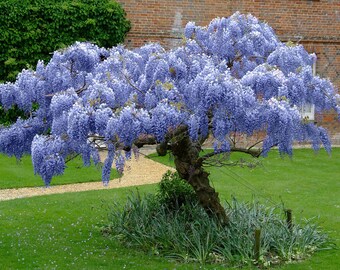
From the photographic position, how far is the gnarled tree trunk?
9100mm

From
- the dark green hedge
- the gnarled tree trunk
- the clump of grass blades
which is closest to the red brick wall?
the dark green hedge

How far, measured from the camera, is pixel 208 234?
9.48 m

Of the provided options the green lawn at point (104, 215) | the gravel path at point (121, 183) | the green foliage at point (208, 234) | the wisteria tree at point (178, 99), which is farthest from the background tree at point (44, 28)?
the wisteria tree at point (178, 99)

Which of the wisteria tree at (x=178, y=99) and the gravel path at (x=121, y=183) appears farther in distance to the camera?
the gravel path at (x=121, y=183)

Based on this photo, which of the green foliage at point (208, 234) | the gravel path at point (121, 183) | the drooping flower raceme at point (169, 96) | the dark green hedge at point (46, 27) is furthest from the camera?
the dark green hedge at point (46, 27)

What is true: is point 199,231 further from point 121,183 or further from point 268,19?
point 268,19

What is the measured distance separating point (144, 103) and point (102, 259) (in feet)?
8.08

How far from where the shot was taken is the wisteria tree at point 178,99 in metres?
7.47

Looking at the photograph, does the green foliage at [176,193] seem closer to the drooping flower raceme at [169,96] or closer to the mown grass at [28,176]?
the drooping flower raceme at [169,96]

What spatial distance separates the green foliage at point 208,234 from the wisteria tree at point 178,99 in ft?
1.46

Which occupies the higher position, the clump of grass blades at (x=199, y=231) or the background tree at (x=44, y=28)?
the background tree at (x=44, y=28)

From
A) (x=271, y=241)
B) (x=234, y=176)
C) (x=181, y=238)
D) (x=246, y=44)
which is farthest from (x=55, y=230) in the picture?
(x=234, y=176)

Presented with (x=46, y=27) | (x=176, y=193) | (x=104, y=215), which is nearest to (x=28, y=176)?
(x=104, y=215)

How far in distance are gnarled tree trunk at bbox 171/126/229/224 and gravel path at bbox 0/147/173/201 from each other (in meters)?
2.71
